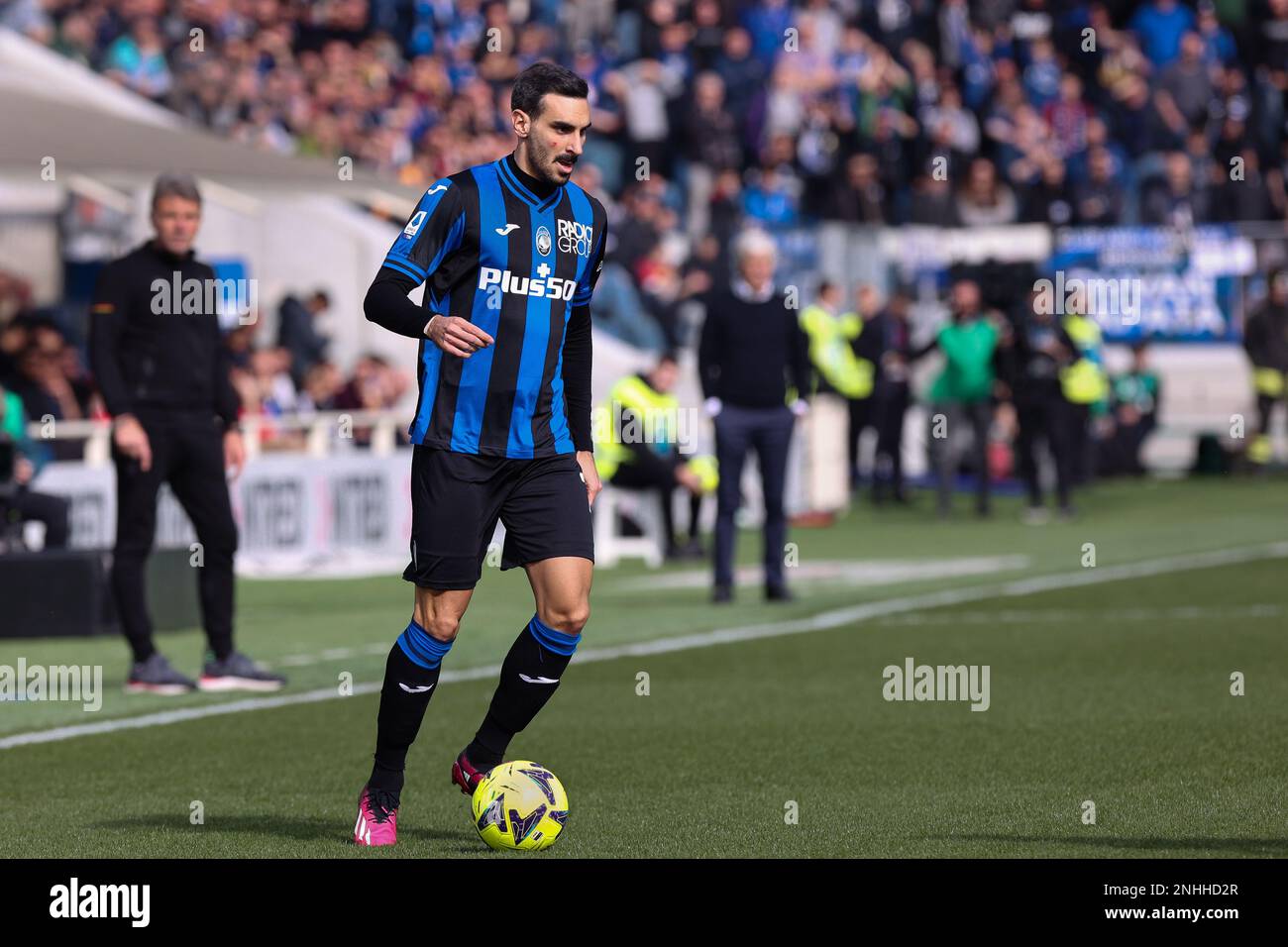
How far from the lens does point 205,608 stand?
11.0 meters

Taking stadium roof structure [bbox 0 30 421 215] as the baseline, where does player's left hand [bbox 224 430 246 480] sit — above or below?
below

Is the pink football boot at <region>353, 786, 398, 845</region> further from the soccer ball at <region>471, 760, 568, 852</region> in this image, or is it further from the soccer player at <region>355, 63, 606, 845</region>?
the soccer ball at <region>471, 760, 568, 852</region>

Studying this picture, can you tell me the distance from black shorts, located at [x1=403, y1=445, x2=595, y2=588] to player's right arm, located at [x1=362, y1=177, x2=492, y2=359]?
373 millimetres

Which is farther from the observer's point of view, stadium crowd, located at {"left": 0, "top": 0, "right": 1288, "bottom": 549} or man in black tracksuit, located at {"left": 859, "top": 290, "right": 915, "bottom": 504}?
stadium crowd, located at {"left": 0, "top": 0, "right": 1288, "bottom": 549}

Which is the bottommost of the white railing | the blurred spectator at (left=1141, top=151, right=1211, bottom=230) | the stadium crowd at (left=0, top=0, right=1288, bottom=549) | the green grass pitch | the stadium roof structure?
the green grass pitch

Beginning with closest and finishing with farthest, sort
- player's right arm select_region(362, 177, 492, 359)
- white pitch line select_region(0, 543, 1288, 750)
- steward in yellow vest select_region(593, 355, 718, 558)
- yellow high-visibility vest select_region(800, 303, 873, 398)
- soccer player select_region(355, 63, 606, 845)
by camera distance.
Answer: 1. player's right arm select_region(362, 177, 492, 359)
2. soccer player select_region(355, 63, 606, 845)
3. white pitch line select_region(0, 543, 1288, 750)
4. steward in yellow vest select_region(593, 355, 718, 558)
5. yellow high-visibility vest select_region(800, 303, 873, 398)

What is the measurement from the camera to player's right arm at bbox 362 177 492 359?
265 inches

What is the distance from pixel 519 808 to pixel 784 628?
6.93m

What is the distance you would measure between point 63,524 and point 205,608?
4085mm

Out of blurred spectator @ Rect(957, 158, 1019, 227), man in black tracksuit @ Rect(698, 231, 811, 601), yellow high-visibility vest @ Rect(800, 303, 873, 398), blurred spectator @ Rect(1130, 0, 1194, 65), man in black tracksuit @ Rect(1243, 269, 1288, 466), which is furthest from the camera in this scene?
blurred spectator @ Rect(1130, 0, 1194, 65)

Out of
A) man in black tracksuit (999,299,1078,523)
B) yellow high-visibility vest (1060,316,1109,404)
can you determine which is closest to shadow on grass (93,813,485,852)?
man in black tracksuit (999,299,1078,523)

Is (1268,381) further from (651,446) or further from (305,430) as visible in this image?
(305,430)
